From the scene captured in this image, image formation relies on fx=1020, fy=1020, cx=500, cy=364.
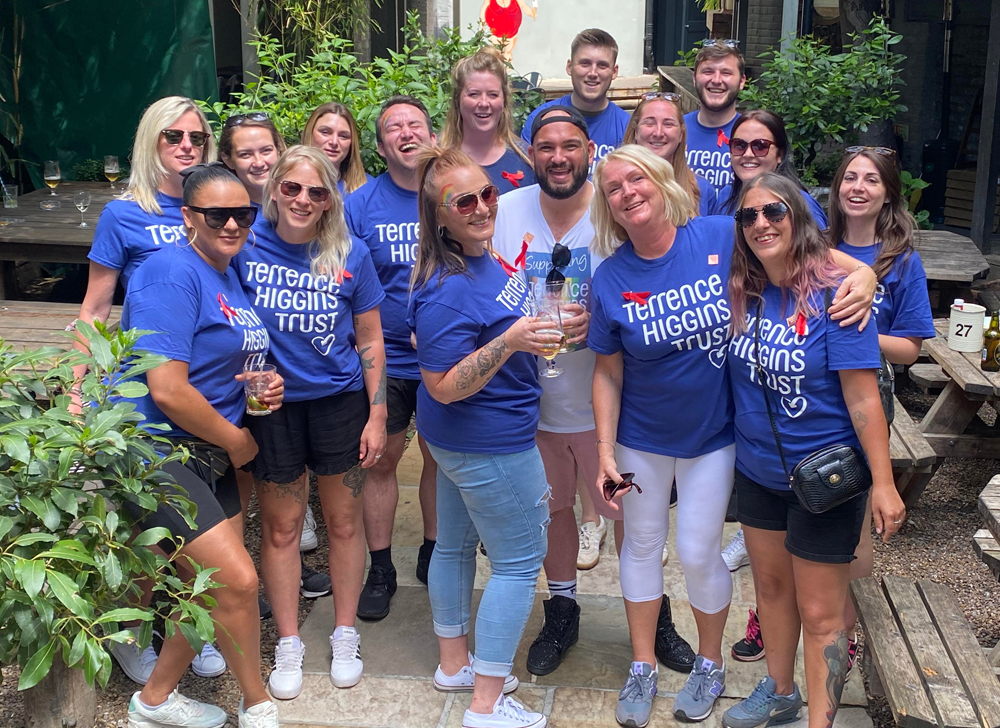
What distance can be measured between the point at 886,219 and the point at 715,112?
53.6 inches

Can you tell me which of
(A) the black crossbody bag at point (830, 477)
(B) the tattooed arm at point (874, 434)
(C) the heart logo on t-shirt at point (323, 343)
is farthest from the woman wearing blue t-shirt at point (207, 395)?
(B) the tattooed arm at point (874, 434)


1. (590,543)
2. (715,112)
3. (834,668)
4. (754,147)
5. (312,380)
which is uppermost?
(715,112)

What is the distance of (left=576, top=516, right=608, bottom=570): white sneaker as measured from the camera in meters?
4.36

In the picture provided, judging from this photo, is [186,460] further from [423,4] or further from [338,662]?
[423,4]

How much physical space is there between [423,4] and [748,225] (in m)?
11.1

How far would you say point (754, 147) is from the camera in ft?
12.4

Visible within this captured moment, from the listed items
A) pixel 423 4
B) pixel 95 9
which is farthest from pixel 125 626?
pixel 423 4

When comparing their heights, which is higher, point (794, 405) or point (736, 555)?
point (794, 405)

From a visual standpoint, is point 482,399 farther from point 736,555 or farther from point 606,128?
point 606,128

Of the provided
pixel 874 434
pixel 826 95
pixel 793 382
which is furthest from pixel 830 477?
pixel 826 95

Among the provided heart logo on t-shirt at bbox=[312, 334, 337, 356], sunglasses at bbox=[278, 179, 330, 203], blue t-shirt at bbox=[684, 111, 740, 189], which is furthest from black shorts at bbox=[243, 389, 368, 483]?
blue t-shirt at bbox=[684, 111, 740, 189]

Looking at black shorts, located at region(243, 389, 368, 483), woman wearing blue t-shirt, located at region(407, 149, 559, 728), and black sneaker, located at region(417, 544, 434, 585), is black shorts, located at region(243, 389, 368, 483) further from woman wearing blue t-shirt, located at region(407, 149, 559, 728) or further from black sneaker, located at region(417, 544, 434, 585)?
black sneaker, located at region(417, 544, 434, 585)

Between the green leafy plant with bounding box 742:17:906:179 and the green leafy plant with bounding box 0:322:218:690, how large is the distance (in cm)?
522

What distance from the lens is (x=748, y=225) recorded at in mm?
2910
